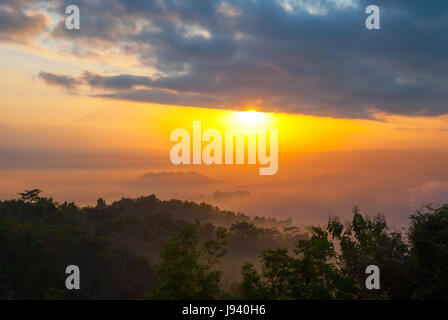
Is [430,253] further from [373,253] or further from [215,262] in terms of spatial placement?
[215,262]

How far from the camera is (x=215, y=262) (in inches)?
862

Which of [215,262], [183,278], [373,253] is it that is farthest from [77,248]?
[373,253]

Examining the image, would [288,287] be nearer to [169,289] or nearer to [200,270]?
[200,270]

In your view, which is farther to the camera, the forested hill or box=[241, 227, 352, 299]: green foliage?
the forested hill

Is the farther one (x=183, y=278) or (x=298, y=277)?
(x=298, y=277)

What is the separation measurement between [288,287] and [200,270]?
377 cm

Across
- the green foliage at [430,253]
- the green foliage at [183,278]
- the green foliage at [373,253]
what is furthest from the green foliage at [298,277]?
the green foliage at [430,253]

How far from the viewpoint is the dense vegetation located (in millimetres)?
19531

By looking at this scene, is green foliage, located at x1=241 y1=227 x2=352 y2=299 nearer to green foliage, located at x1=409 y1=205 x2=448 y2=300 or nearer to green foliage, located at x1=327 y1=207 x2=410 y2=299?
green foliage, located at x1=327 y1=207 x2=410 y2=299

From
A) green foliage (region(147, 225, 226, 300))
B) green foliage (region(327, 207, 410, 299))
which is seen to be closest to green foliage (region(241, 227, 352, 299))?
green foliage (region(147, 225, 226, 300))

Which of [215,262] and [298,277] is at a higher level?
[215,262]
